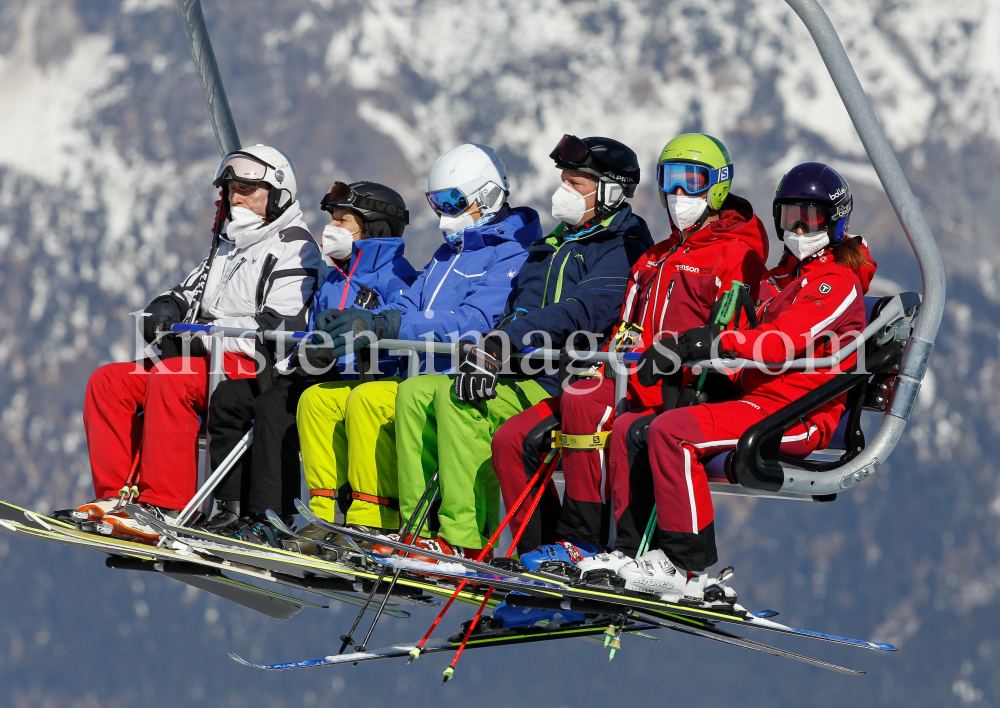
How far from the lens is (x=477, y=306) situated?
23.9ft

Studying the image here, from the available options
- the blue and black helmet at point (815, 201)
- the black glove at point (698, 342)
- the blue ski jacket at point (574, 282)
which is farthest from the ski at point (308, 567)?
the blue and black helmet at point (815, 201)

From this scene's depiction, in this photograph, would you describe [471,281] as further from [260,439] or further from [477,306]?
[260,439]

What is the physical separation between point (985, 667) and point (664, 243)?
172 meters

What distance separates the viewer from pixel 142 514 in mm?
6602

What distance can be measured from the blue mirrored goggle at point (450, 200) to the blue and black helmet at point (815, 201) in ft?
6.92

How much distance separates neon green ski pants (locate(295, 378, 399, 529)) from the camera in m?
7.07

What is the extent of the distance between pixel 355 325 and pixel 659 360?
1.98 metres

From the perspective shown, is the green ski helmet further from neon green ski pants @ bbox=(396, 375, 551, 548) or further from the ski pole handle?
neon green ski pants @ bbox=(396, 375, 551, 548)

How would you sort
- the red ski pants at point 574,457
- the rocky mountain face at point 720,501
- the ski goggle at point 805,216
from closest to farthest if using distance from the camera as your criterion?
the red ski pants at point 574,457 → the ski goggle at point 805,216 → the rocky mountain face at point 720,501

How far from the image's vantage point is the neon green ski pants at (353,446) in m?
7.07

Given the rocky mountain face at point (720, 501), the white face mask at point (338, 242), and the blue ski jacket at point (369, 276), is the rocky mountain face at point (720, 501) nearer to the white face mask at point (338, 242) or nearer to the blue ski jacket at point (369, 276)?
the white face mask at point (338, 242)

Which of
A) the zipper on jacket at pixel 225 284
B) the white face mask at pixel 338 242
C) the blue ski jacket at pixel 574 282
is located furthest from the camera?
the white face mask at pixel 338 242

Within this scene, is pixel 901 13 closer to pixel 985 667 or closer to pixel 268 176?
pixel 985 667

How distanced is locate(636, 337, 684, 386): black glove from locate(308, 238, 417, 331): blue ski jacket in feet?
7.42
